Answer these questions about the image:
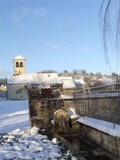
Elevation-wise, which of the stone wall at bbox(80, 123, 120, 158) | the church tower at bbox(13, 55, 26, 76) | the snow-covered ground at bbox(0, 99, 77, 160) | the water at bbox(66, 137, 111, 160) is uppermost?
the church tower at bbox(13, 55, 26, 76)

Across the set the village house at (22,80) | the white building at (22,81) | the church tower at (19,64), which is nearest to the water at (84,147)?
the village house at (22,80)

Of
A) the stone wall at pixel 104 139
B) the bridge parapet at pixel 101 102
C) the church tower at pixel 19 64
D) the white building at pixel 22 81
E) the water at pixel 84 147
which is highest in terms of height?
the church tower at pixel 19 64

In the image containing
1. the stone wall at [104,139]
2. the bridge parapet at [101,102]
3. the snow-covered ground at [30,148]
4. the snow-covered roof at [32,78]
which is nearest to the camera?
the stone wall at [104,139]

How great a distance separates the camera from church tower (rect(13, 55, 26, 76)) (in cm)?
8412

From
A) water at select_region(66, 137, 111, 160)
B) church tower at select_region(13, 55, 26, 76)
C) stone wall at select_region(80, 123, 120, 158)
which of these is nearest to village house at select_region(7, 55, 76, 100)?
church tower at select_region(13, 55, 26, 76)

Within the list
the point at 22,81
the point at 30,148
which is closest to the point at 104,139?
the point at 30,148

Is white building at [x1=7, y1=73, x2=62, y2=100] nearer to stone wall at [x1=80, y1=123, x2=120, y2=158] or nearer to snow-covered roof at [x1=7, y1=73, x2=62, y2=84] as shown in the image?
snow-covered roof at [x1=7, y1=73, x2=62, y2=84]

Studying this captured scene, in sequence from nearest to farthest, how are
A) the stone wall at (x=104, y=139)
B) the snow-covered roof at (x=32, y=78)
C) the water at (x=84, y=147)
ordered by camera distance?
the stone wall at (x=104, y=139) → the water at (x=84, y=147) → the snow-covered roof at (x=32, y=78)

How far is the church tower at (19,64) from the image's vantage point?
276ft

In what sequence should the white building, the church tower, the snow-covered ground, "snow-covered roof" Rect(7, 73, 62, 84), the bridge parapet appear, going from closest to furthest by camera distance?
the bridge parapet
the snow-covered ground
the white building
"snow-covered roof" Rect(7, 73, 62, 84)
the church tower

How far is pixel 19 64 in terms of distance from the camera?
85.1 m

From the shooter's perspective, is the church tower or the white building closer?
the white building

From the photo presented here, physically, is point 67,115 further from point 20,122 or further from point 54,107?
point 20,122

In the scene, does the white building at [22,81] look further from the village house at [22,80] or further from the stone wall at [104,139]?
the stone wall at [104,139]
